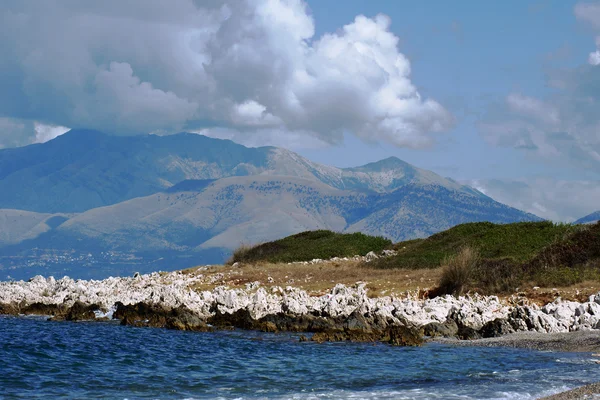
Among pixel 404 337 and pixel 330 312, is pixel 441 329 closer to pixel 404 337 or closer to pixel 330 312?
pixel 404 337

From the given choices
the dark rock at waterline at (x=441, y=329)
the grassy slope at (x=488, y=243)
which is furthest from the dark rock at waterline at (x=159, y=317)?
the grassy slope at (x=488, y=243)

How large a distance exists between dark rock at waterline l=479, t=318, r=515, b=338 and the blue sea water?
255cm

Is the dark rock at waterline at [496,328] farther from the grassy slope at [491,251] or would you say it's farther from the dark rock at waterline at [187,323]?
the dark rock at waterline at [187,323]

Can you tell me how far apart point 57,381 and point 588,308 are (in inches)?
755

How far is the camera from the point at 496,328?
2827 centimetres

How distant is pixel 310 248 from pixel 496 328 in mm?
35923

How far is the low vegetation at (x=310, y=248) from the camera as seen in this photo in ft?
201

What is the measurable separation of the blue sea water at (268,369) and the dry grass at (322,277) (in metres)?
11.4

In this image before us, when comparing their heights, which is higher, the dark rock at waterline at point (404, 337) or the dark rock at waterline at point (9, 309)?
the dark rock at waterline at point (9, 309)

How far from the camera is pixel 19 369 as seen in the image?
76.5 feet

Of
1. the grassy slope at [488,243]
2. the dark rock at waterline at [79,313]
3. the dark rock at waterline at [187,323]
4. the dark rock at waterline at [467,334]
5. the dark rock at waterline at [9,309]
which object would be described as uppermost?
the grassy slope at [488,243]

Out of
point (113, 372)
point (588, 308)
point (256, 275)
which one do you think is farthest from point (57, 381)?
point (256, 275)

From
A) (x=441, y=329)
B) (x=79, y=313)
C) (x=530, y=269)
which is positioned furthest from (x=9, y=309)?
(x=530, y=269)

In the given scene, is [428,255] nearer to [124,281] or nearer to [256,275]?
[256,275]
